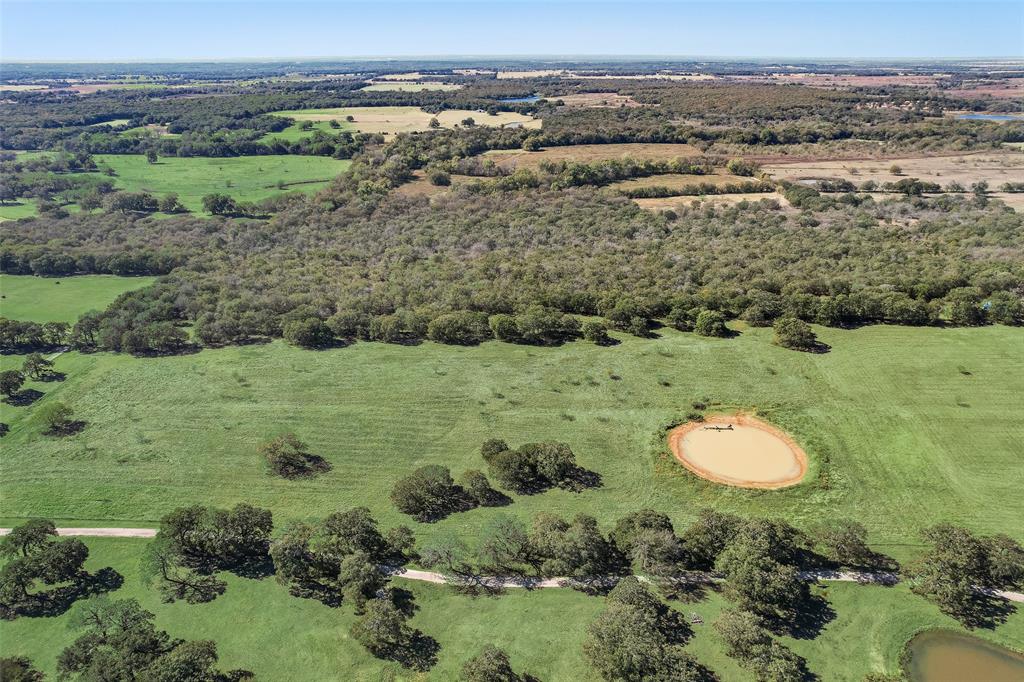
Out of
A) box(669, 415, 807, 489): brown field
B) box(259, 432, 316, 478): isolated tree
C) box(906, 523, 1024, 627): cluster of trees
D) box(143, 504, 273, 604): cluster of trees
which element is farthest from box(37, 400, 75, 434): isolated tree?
box(906, 523, 1024, 627): cluster of trees

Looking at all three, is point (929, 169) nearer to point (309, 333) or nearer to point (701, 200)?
point (701, 200)

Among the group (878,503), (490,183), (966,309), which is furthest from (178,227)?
(966,309)

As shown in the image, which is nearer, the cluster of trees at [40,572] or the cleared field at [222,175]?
the cluster of trees at [40,572]

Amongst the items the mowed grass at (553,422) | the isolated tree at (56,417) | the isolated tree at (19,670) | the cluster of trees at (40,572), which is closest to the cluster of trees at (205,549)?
the mowed grass at (553,422)

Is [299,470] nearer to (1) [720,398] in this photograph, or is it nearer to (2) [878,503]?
(1) [720,398]

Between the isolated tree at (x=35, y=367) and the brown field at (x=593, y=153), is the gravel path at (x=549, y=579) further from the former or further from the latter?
the brown field at (x=593, y=153)
